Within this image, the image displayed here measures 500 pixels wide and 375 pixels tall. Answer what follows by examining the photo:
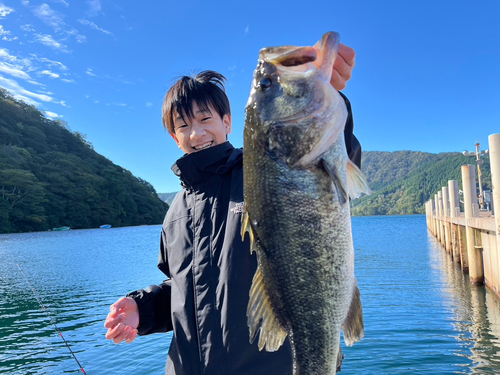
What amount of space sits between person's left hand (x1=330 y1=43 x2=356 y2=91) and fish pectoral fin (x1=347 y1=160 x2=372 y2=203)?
1.79ft

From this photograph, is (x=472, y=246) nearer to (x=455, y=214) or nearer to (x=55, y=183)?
(x=455, y=214)

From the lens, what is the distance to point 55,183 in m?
78.4

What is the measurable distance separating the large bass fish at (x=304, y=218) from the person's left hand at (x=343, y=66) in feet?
0.60

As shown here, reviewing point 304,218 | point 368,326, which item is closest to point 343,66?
point 304,218

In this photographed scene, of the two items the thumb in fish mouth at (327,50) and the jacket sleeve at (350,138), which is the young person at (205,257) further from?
the thumb in fish mouth at (327,50)

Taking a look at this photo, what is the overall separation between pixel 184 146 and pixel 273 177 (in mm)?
1168

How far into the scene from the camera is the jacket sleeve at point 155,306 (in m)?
3.07

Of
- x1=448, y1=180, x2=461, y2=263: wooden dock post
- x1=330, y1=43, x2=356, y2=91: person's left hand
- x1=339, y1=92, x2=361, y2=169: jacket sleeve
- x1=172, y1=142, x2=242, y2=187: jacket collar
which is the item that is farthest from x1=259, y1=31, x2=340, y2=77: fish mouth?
x1=448, y1=180, x2=461, y2=263: wooden dock post

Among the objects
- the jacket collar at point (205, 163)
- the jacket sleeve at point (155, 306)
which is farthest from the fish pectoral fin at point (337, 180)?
the jacket sleeve at point (155, 306)

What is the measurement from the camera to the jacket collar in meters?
2.84

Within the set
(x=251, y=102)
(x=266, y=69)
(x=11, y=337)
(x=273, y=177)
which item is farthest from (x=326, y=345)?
(x=11, y=337)

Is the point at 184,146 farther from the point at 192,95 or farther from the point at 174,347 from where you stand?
the point at 174,347

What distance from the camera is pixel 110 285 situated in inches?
842

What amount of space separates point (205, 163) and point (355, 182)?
1150 millimetres
